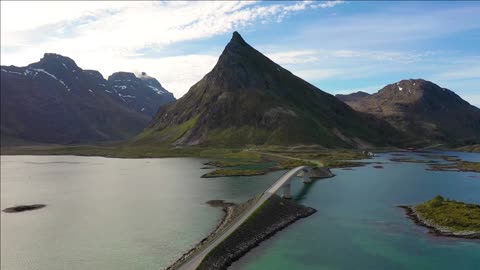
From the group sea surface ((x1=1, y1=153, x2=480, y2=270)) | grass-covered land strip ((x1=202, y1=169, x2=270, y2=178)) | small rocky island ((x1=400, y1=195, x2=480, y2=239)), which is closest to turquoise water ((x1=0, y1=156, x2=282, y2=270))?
sea surface ((x1=1, y1=153, x2=480, y2=270))

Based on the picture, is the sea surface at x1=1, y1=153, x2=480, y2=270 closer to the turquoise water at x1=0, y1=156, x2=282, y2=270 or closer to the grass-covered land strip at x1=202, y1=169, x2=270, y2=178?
the turquoise water at x1=0, y1=156, x2=282, y2=270

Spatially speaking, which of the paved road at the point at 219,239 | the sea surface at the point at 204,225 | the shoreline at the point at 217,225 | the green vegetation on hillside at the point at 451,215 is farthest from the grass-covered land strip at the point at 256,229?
the green vegetation on hillside at the point at 451,215

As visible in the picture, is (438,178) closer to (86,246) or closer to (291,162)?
(291,162)

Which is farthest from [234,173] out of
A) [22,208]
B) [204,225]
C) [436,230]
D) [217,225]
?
[436,230]

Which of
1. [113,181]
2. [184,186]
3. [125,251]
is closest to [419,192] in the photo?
[184,186]

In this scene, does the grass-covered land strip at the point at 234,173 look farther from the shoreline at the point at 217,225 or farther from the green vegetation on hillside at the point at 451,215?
the green vegetation on hillside at the point at 451,215

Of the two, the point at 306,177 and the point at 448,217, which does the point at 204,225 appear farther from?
the point at 306,177

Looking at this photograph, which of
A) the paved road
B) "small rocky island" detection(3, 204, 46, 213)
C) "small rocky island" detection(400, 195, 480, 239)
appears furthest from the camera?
"small rocky island" detection(3, 204, 46, 213)
